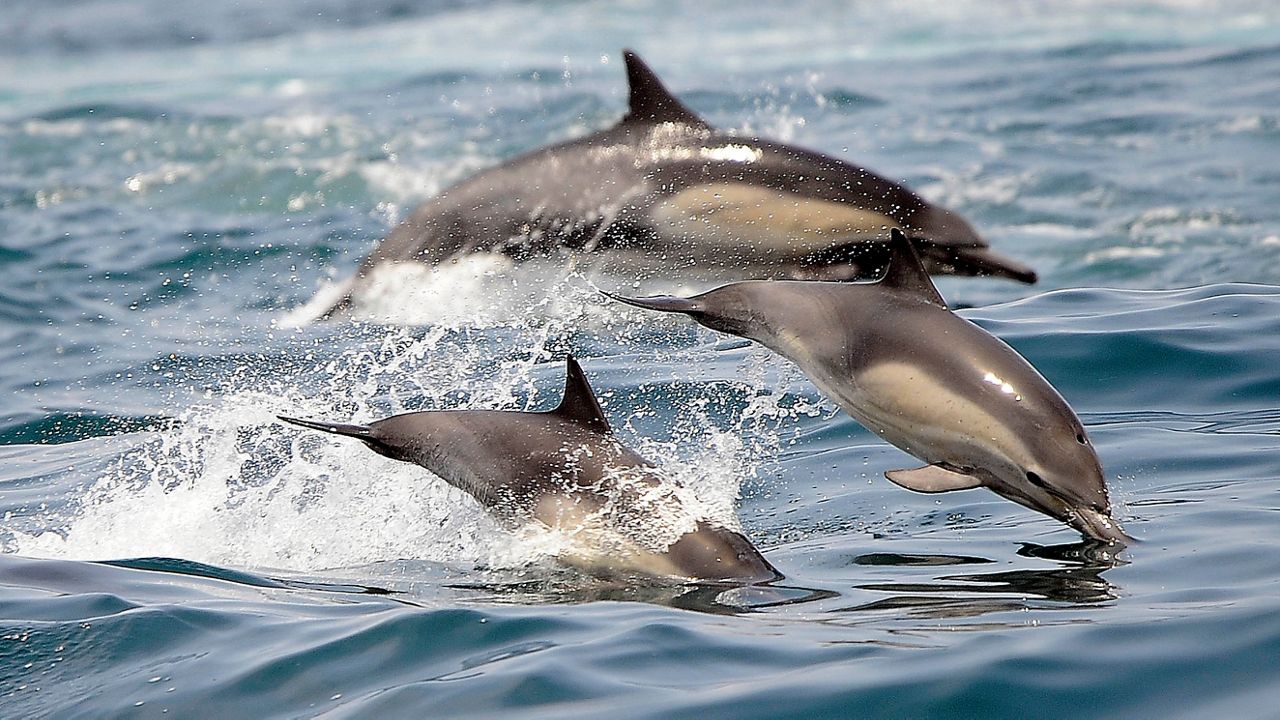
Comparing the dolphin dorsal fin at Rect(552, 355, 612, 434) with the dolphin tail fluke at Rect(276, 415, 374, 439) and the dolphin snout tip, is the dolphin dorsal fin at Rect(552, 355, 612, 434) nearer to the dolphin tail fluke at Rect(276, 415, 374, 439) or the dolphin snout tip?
the dolphin tail fluke at Rect(276, 415, 374, 439)

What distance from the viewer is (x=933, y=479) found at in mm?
4895

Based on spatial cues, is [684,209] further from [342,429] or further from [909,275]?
[342,429]

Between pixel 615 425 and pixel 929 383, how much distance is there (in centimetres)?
236

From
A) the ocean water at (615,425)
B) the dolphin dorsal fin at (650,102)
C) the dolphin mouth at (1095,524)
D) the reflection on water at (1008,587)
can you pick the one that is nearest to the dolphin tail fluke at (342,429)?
the ocean water at (615,425)

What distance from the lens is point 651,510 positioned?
16.3 feet

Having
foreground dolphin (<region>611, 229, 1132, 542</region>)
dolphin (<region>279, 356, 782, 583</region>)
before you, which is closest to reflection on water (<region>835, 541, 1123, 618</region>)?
foreground dolphin (<region>611, 229, 1132, 542</region>)

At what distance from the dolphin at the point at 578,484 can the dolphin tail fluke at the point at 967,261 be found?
2488 millimetres

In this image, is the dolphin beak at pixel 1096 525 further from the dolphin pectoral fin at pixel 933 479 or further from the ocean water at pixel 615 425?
the dolphin pectoral fin at pixel 933 479

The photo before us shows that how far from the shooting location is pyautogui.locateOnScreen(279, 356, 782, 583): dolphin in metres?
4.90

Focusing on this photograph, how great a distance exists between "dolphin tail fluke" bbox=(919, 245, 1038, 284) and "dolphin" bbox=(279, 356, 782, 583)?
2.49 meters

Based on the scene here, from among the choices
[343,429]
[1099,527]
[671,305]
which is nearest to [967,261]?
[671,305]

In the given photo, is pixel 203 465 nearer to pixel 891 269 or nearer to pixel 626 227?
pixel 626 227

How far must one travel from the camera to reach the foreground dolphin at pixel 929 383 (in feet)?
15.9

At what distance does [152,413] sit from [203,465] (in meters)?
1.67
